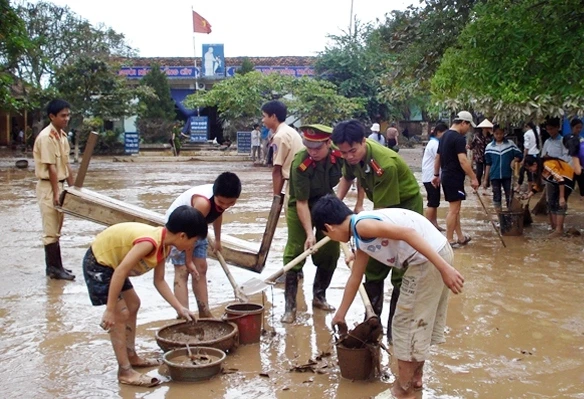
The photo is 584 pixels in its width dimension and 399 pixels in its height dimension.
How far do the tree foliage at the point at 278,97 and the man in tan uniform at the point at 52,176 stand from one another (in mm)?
18852

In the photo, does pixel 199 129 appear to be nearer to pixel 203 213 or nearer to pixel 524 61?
pixel 524 61

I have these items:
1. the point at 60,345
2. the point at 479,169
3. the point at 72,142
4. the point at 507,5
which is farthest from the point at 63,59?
the point at 60,345

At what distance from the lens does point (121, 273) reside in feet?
14.0

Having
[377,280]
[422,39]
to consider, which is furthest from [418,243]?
[422,39]

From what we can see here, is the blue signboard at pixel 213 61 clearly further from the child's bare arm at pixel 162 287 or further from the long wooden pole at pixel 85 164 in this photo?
the child's bare arm at pixel 162 287

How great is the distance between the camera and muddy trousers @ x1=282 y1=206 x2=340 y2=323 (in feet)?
20.0

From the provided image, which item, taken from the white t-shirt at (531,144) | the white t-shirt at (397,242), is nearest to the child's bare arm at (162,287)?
the white t-shirt at (397,242)

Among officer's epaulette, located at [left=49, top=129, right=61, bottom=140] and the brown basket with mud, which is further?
officer's epaulette, located at [left=49, top=129, right=61, bottom=140]

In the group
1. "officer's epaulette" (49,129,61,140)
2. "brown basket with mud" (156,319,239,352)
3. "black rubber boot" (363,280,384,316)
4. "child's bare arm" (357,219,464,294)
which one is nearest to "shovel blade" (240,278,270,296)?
"brown basket with mud" (156,319,239,352)

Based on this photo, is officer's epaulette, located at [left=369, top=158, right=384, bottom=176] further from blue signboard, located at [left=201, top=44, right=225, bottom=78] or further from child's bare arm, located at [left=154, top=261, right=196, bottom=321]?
blue signboard, located at [left=201, top=44, right=225, bottom=78]

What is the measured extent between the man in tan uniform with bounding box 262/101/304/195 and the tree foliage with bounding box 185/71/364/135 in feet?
64.1

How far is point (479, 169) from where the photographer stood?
17.1 meters

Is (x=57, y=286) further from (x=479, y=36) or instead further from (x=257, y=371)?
(x=479, y=36)

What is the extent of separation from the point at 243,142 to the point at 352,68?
7.27m
